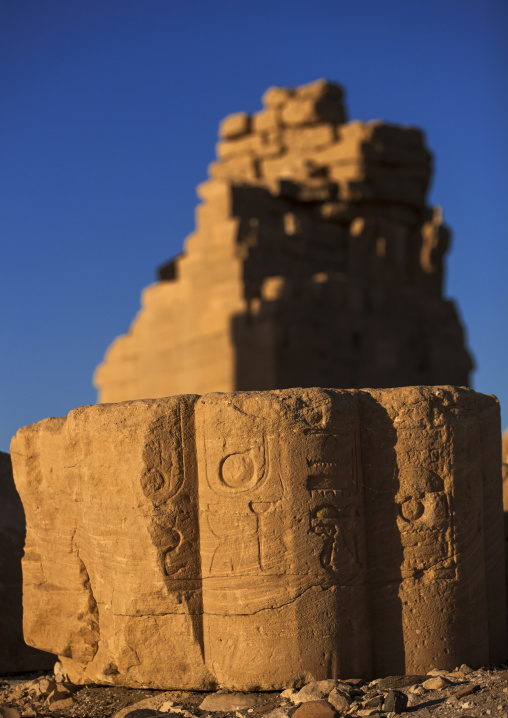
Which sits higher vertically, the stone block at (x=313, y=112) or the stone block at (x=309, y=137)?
the stone block at (x=313, y=112)

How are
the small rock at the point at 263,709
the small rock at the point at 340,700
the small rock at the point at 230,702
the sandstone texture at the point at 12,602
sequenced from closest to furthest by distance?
the small rock at the point at 340,700
the small rock at the point at 263,709
the small rock at the point at 230,702
the sandstone texture at the point at 12,602

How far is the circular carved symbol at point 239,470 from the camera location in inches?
186

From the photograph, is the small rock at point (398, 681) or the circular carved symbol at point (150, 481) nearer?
the small rock at point (398, 681)

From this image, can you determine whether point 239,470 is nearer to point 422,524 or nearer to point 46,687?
point 422,524

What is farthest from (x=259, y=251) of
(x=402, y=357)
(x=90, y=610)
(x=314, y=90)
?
(x=90, y=610)

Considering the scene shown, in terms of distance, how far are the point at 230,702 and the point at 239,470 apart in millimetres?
1106

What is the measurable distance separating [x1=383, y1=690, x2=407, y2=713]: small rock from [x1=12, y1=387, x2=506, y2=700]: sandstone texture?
0.47m

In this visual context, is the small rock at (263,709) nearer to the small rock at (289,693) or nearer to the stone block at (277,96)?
the small rock at (289,693)

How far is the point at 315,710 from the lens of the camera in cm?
431

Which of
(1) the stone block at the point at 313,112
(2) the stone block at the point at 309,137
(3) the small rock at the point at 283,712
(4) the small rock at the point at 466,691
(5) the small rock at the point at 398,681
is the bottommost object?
(3) the small rock at the point at 283,712

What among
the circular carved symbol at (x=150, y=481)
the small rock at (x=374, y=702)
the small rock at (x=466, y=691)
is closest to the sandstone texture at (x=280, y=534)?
the circular carved symbol at (x=150, y=481)

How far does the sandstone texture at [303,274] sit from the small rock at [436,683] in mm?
12160

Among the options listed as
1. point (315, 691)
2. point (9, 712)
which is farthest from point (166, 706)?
point (9, 712)

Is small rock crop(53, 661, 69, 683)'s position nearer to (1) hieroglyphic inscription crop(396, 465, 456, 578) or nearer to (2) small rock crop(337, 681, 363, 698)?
(2) small rock crop(337, 681, 363, 698)
